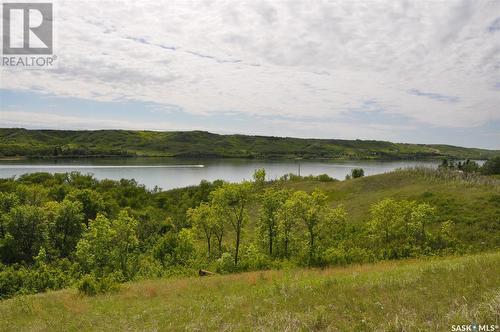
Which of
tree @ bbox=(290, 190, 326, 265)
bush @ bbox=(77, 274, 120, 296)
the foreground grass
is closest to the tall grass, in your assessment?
tree @ bbox=(290, 190, 326, 265)

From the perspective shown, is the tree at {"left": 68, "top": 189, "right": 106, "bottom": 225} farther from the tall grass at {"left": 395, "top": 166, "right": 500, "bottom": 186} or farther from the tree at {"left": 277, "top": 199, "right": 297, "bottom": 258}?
the tall grass at {"left": 395, "top": 166, "right": 500, "bottom": 186}

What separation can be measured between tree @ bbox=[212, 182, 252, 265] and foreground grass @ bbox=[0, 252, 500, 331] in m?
18.6

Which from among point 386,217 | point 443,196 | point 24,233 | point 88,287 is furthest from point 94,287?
point 443,196

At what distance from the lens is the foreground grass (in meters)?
7.93

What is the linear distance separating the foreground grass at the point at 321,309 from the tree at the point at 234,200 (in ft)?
61.1

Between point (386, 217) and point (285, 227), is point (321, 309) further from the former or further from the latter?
point (386, 217)

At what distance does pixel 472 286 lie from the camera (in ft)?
30.8

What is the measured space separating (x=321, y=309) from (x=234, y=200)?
25292 mm

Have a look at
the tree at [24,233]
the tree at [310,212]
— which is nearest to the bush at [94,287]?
the tree at [310,212]

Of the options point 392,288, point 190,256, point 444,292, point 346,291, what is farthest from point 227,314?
point 190,256

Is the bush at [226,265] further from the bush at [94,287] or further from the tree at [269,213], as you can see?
the bush at [94,287]

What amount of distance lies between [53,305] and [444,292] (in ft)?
Answer: 50.2

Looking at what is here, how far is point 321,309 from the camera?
896 centimetres

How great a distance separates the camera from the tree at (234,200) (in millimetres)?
33156
